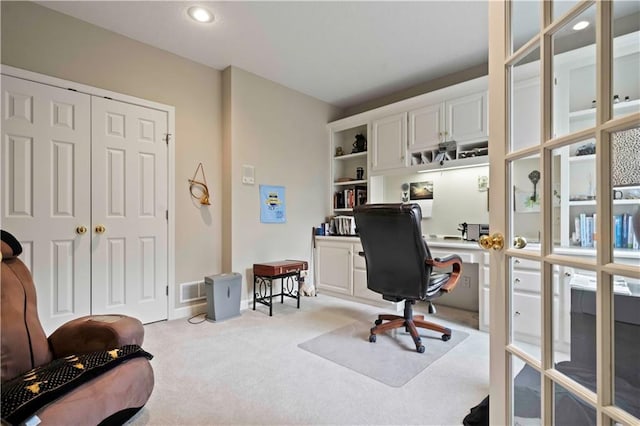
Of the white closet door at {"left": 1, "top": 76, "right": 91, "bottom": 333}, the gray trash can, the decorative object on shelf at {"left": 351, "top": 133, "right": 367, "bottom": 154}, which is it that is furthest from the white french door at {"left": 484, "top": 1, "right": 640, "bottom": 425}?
the decorative object on shelf at {"left": 351, "top": 133, "right": 367, "bottom": 154}

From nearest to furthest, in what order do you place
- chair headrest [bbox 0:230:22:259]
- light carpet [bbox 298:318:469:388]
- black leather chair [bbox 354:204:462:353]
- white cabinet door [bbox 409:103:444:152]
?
1. chair headrest [bbox 0:230:22:259]
2. light carpet [bbox 298:318:469:388]
3. black leather chair [bbox 354:204:462:353]
4. white cabinet door [bbox 409:103:444:152]

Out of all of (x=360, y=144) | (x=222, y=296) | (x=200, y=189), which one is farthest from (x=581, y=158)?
(x=360, y=144)

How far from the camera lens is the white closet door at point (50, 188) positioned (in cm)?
229

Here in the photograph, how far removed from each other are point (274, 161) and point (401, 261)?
2.13 metres

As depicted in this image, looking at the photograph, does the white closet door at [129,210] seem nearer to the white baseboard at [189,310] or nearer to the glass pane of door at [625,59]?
the white baseboard at [189,310]

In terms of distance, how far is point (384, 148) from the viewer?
3.80 m

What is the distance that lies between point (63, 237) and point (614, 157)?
3.32 metres

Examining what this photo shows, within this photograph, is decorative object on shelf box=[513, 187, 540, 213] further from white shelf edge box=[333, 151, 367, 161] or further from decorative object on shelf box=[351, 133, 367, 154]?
decorative object on shelf box=[351, 133, 367, 154]

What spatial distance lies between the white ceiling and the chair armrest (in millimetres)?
2369

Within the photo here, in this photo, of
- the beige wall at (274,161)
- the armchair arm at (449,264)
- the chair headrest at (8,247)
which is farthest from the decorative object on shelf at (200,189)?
the armchair arm at (449,264)

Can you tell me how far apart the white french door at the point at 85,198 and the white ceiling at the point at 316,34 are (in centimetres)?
79

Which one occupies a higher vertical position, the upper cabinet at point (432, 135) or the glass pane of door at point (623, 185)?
the upper cabinet at point (432, 135)

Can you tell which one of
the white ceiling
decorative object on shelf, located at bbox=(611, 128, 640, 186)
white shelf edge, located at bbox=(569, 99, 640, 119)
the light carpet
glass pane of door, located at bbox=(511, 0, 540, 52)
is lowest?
the light carpet

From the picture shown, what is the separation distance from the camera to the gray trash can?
2998mm
